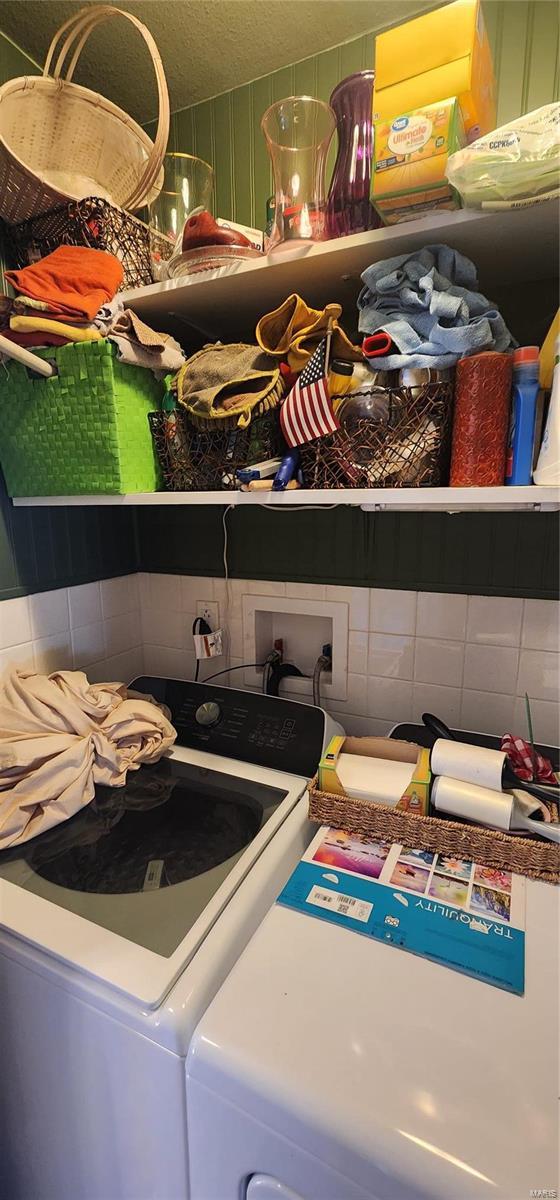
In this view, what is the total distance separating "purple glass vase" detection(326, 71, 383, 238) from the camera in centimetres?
80

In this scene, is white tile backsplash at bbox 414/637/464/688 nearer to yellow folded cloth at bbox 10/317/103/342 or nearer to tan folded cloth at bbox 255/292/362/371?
tan folded cloth at bbox 255/292/362/371

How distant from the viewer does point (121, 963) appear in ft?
2.09

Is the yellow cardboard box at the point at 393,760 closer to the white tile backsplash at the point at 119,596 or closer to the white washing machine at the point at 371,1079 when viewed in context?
the white washing machine at the point at 371,1079

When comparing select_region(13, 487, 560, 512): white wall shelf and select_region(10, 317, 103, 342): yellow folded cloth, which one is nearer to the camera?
select_region(13, 487, 560, 512): white wall shelf

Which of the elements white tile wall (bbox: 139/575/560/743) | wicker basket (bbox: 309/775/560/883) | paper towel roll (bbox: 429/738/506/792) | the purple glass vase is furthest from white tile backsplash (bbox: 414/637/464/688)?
the purple glass vase

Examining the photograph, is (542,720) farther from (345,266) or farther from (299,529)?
(345,266)

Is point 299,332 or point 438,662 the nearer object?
point 299,332

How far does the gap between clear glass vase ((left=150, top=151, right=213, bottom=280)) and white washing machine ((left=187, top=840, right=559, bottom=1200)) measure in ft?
4.56

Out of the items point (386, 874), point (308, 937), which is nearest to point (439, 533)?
point (386, 874)

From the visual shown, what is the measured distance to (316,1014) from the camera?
581 millimetres

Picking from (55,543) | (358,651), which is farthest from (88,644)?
(358,651)

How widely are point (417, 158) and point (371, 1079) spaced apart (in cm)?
112

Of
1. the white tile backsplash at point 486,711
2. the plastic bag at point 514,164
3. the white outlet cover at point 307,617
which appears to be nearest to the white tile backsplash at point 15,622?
the white outlet cover at point 307,617

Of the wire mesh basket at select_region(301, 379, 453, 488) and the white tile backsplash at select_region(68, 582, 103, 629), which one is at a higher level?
the wire mesh basket at select_region(301, 379, 453, 488)
